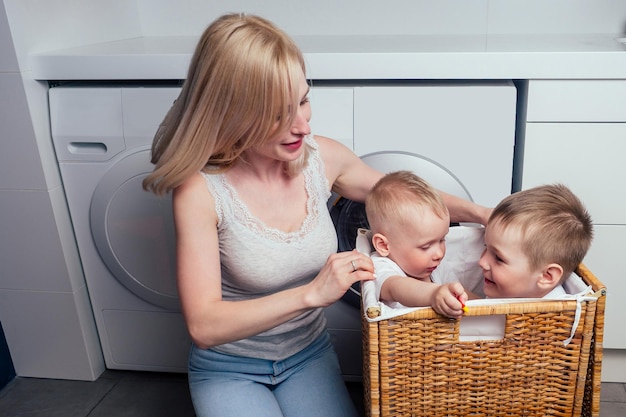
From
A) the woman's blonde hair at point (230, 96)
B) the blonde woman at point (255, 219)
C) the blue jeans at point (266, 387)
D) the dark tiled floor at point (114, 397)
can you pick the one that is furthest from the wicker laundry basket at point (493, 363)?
the dark tiled floor at point (114, 397)

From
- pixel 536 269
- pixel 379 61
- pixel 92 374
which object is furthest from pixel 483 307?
pixel 92 374

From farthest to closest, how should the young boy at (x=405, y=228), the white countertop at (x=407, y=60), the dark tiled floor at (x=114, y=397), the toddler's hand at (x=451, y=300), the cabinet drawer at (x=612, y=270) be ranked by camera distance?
the dark tiled floor at (x=114, y=397)
the cabinet drawer at (x=612, y=270)
the white countertop at (x=407, y=60)
the young boy at (x=405, y=228)
the toddler's hand at (x=451, y=300)

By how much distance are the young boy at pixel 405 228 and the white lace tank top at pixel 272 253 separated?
0.39 ft

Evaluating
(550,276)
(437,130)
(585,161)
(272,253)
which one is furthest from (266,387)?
(585,161)

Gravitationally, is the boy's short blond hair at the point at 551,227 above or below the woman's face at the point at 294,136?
below

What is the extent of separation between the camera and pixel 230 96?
39.5 inches

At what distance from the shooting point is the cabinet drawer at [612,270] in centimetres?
153

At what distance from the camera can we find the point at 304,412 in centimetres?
118

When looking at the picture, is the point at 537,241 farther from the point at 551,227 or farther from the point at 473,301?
the point at 473,301

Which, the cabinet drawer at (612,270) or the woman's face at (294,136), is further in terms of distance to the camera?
the cabinet drawer at (612,270)

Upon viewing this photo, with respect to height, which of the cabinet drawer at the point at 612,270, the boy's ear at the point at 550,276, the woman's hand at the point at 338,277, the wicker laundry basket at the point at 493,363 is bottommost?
the cabinet drawer at the point at 612,270

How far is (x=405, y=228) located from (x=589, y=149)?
61 cm

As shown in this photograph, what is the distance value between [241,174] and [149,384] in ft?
2.97

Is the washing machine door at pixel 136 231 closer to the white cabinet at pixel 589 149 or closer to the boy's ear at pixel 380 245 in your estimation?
the boy's ear at pixel 380 245
